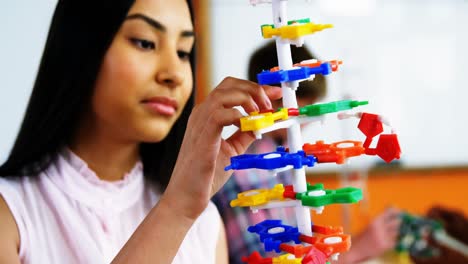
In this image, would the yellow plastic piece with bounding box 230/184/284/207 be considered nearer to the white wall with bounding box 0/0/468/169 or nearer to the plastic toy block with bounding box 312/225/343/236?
the plastic toy block with bounding box 312/225/343/236

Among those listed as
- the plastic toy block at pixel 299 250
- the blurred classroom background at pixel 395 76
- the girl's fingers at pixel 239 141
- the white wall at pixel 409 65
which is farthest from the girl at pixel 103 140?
the white wall at pixel 409 65

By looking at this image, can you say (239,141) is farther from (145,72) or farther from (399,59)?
(399,59)

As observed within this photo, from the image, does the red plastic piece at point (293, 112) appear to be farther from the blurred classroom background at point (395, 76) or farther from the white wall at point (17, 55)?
the blurred classroom background at point (395, 76)

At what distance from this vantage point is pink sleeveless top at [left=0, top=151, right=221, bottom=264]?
59 cm

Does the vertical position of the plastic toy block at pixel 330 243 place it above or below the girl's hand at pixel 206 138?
below

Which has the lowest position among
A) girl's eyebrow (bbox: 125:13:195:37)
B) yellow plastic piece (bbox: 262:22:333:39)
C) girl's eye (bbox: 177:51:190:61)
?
girl's eye (bbox: 177:51:190:61)

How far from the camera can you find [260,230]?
391mm

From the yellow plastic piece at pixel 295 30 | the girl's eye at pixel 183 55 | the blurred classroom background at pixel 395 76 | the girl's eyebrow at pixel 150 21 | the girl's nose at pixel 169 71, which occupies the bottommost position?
the blurred classroom background at pixel 395 76

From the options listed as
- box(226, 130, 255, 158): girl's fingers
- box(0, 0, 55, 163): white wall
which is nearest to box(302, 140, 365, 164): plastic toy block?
box(226, 130, 255, 158): girl's fingers

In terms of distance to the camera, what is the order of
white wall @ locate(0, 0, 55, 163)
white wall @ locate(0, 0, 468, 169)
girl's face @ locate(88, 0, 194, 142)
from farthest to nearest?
white wall @ locate(0, 0, 468, 169)
white wall @ locate(0, 0, 55, 163)
girl's face @ locate(88, 0, 194, 142)

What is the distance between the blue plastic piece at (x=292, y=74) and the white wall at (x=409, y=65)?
1686 millimetres

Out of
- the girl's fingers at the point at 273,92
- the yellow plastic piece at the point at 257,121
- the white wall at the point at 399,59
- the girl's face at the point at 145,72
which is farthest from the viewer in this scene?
the white wall at the point at 399,59

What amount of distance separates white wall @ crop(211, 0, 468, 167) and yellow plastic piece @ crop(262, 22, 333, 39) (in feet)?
5.52

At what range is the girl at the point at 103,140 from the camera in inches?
20.7
